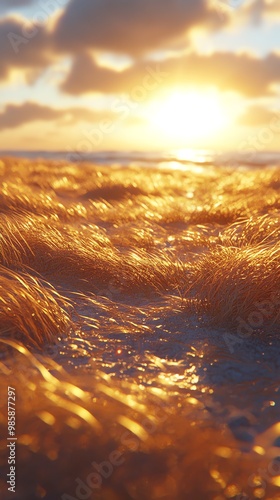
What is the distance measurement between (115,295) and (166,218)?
3.26 m


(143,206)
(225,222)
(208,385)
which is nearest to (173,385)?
(208,385)

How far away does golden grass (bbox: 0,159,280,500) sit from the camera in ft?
7.32

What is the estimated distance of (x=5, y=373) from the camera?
2.93 metres

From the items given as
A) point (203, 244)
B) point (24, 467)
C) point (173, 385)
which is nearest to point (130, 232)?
point (203, 244)

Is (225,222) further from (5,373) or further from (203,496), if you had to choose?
(203,496)

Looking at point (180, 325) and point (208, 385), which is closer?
point (208, 385)

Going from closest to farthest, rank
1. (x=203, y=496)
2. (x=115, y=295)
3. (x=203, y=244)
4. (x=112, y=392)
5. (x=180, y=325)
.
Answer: (x=203, y=496)
(x=112, y=392)
(x=180, y=325)
(x=115, y=295)
(x=203, y=244)

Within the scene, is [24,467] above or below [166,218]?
below

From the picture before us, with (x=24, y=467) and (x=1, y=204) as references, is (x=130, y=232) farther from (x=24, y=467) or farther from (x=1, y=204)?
(x=24, y=467)

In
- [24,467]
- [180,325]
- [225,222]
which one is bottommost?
[24,467]

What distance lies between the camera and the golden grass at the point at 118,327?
7.32ft

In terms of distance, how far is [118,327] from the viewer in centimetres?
374

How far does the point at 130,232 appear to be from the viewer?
6.31 metres

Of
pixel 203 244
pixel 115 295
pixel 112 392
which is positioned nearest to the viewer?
pixel 112 392
